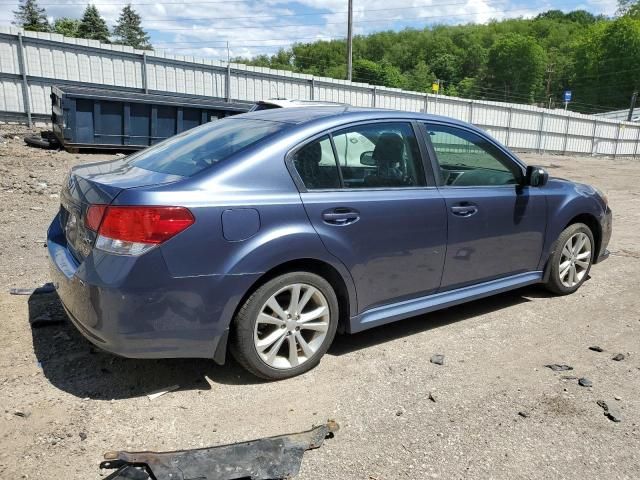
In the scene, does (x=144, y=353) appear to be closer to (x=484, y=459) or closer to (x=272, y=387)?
(x=272, y=387)

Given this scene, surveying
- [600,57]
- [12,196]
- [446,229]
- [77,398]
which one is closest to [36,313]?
[77,398]

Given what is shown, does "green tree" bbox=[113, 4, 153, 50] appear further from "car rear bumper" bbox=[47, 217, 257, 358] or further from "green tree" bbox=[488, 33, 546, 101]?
"car rear bumper" bbox=[47, 217, 257, 358]

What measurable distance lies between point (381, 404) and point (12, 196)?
24.2 feet

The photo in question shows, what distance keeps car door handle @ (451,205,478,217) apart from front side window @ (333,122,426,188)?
1.07ft

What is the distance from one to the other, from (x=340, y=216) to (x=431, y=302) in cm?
111

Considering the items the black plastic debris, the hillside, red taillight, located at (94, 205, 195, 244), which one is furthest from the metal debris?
the hillside

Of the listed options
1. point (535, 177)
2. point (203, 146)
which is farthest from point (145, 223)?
point (535, 177)

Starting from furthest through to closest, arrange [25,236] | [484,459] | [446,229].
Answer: [25,236], [446,229], [484,459]

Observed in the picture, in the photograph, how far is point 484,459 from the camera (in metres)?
2.81

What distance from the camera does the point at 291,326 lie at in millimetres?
3455

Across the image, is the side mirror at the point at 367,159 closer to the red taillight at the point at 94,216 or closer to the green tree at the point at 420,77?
the red taillight at the point at 94,216

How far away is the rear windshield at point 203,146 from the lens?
134 inches

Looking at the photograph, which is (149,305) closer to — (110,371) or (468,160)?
(110,371)

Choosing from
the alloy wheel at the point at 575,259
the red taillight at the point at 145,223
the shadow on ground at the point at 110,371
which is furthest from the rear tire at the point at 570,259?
the red taillight at the point at 145,223
